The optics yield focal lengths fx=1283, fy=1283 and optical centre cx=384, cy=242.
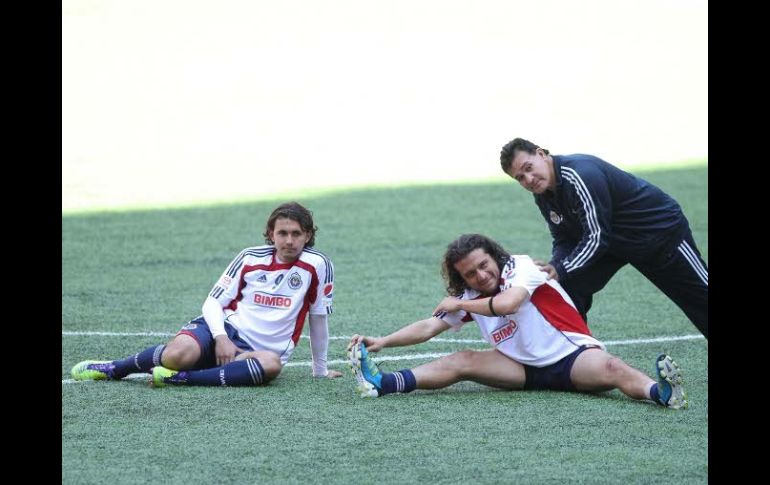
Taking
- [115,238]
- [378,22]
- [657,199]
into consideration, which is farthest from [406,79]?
[657,199]

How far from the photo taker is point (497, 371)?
6.07 m

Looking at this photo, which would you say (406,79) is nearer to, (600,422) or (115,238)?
(115,238)

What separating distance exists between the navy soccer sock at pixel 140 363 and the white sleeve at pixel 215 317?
255 mm

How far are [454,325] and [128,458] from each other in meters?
1.90

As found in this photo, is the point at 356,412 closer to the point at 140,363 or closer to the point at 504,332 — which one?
the point at 504,332

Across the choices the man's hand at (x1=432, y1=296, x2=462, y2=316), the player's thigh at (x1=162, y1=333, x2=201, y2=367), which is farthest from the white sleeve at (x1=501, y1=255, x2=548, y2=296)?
the player's thigh at (x1=162, y1=333, x2=201, y2=367)

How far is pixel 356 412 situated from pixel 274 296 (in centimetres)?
104

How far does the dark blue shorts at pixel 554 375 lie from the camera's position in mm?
5984

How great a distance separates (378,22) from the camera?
22812 mm

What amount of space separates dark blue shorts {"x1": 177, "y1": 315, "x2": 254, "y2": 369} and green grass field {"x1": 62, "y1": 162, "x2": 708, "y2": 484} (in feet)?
0.79

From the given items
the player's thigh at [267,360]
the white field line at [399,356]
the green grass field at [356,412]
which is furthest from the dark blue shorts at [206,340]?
the white field line at [399,356]

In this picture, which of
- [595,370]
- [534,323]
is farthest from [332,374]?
[595,370]

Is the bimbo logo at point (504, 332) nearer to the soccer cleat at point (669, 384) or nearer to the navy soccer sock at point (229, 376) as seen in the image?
the soccer cleat at point (669, 384)

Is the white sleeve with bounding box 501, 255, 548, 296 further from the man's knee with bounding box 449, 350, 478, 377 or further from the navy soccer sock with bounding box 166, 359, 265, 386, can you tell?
the navy soccer sock with bounding box 166, 359, 265, 386
